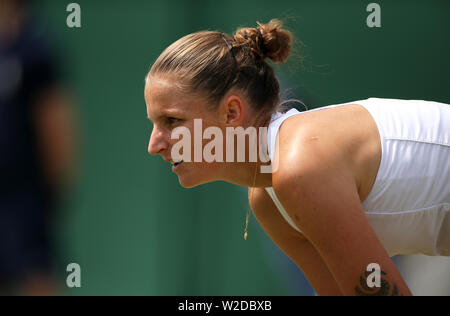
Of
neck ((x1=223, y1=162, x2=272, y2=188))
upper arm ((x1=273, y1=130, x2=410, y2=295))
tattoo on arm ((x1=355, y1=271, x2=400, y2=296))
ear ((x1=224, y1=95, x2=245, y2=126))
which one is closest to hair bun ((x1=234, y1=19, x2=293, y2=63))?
ear ((x1=224, y1=95, x2=245, y2=126))

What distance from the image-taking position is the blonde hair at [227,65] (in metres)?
1.56

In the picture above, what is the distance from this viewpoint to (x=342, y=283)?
133 cm

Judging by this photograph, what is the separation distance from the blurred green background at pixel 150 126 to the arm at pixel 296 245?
0.94 meters

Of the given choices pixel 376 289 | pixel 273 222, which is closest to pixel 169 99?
pixel 273 222

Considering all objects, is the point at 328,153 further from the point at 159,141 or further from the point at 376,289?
the point at 159,141

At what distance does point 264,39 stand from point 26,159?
50.2 inches

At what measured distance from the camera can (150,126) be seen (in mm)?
2947

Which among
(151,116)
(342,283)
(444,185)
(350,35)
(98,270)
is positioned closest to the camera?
(342,283)

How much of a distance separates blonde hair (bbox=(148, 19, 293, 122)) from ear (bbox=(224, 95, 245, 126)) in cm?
3

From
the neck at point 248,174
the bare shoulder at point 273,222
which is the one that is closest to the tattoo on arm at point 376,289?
the neck at point 248,174

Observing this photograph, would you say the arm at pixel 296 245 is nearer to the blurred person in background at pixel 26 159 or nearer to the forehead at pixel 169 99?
the forehead at pixel 169 99

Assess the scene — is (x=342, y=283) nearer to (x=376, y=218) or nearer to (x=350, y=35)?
(x=376, y=218)
